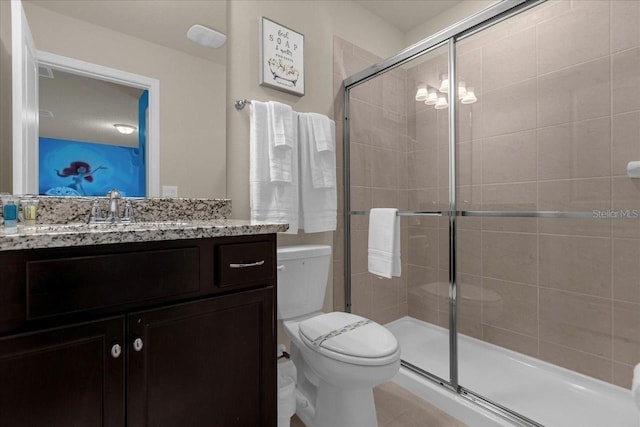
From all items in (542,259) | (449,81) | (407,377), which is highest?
(449,81)

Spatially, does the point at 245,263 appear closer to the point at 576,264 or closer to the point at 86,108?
the point at 86,108

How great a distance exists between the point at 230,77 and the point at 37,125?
0.86 m

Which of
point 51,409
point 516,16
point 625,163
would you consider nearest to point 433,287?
point 625,163

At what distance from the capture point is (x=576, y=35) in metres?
1.63

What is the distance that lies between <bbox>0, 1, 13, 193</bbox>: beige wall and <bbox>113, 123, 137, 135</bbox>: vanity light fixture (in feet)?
1.05

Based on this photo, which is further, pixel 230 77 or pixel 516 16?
pixel 230 77

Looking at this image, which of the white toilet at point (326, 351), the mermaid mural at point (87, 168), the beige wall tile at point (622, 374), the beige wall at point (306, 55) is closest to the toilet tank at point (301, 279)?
the white toilet at point (326, 351)

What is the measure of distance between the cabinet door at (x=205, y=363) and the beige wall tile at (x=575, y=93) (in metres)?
1.76

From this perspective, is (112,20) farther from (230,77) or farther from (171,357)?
(171,357)

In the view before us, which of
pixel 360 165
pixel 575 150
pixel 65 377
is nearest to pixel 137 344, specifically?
pixel 65 377

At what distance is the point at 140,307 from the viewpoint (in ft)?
2.67

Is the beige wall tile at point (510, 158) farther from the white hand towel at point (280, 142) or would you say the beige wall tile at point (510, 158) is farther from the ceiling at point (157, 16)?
the ceiling at point (157, 16)

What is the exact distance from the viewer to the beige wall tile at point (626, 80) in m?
1.45

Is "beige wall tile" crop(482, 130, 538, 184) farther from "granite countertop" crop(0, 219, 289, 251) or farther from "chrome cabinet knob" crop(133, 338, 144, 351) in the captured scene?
"chrome cabinet knob" crop(133, 338, 144, 351)
